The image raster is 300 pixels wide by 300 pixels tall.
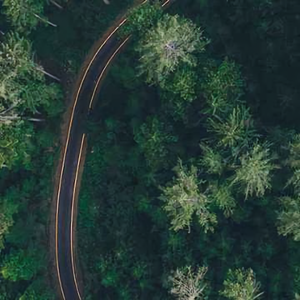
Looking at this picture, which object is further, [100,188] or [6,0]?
[100,188]

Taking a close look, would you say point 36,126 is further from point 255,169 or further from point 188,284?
point 255,169

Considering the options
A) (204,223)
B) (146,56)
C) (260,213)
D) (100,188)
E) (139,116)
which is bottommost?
(260,213)

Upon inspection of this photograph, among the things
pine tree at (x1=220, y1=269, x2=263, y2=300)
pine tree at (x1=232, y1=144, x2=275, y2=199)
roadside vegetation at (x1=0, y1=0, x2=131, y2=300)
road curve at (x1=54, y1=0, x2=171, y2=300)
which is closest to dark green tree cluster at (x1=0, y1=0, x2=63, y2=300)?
roadside vegetation at (x1=0, y1=0, x2=131, y2=300)

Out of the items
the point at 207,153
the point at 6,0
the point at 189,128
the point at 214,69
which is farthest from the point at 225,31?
the point at 6,0

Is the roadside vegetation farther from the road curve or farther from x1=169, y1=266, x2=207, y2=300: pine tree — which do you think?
x1=169, y1=266, x2=207, y2=300: pine tree

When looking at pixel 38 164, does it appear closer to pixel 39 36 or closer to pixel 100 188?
pixel 100 188

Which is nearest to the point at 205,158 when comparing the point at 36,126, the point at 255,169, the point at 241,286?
the point at 255,169

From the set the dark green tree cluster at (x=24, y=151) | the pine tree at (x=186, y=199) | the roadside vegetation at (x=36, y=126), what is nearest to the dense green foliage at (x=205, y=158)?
the pine tree at (x=186, y=199)
